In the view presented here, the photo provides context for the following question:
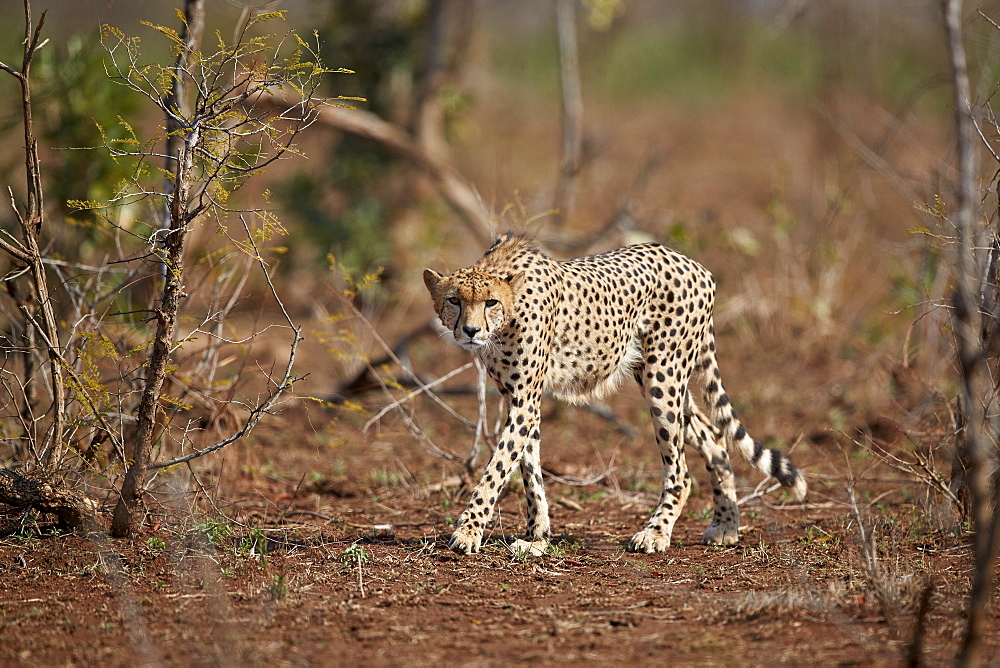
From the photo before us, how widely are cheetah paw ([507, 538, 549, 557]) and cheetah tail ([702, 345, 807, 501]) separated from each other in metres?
1.34

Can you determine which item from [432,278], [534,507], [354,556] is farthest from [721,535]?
[432,278]

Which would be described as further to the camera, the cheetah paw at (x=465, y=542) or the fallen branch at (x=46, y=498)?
the cheetah paw at (x=465, y=542)

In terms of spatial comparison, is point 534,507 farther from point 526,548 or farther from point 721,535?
point 721,535

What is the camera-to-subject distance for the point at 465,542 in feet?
16.2

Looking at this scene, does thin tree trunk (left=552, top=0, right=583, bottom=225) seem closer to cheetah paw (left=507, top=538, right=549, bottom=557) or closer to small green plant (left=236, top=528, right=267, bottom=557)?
cheetah paw (left=507, top=538, right=549, bottom=557)

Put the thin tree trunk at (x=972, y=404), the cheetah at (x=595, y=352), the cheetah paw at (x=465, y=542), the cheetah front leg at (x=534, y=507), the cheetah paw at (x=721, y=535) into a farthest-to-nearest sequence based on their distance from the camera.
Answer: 1. the cheetah paw at (x=721, y=535)
2. the cheetah front leg at (x=534, y=507)
3. the cheetah at (x=595, y=352)
4. the cheetah paw at (x=465, y=542)
5. the thin tree trunk at (x=972, y=404)

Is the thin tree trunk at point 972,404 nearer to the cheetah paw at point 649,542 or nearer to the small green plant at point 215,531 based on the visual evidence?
the cheetah paw at point 649,542

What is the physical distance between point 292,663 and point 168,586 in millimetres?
1082

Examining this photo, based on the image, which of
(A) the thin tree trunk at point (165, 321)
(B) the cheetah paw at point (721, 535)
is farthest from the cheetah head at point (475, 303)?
(B) the cheetah paw at point (721, 535)

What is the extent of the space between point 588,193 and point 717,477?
9167 millimetres

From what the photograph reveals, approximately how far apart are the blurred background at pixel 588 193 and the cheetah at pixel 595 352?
576 mm

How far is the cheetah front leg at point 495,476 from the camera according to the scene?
4969 millimetres

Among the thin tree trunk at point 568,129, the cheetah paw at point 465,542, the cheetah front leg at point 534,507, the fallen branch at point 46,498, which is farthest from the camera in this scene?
the thin tree trunk at point 568,129

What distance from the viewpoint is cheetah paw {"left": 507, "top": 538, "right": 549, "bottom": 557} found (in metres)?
5.03
